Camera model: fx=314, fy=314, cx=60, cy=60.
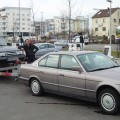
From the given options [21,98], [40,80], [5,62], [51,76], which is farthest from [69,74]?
[5,62]

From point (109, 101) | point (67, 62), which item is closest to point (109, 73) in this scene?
point (109, 101)

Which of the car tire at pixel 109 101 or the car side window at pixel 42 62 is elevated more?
the car side window at pixel 42 62

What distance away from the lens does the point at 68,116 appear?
7.25m

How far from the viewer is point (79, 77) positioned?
8.00 m

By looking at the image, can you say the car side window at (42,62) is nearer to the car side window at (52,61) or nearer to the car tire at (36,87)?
the car side window at (52,61)

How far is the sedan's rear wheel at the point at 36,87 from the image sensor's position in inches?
373

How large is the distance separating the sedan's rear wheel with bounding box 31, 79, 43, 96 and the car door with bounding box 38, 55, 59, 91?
24cm

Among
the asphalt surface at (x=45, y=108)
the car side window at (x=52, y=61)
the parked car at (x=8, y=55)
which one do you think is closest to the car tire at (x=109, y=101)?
the asphalt surface at (x=45, y=108)

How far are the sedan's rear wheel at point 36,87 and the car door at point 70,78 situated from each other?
102 centimetres

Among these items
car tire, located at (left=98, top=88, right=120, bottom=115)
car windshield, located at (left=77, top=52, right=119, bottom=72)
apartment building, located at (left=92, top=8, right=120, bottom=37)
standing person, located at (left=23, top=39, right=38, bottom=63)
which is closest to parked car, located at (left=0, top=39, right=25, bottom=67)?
standing person, located at (left=23, top=39, right=38, bottom=63)

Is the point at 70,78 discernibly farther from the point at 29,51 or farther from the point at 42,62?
the point at 29,51

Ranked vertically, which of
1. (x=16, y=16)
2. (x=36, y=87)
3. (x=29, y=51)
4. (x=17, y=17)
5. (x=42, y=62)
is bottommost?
(x=36, y=87)

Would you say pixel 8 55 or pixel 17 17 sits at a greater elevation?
pixel 17 17

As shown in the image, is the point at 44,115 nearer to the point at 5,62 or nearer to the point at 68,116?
the point at 68,116
